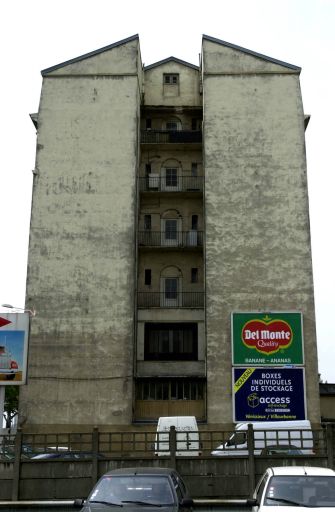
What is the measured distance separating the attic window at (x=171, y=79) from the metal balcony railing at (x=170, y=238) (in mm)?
11387

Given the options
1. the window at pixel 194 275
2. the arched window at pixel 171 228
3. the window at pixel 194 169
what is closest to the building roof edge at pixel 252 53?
the window at pixel 194 169

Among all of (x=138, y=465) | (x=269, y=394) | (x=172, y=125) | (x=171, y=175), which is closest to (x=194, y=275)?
(x=171, y=175)

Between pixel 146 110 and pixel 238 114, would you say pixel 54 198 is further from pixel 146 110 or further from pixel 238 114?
pixel 238 114

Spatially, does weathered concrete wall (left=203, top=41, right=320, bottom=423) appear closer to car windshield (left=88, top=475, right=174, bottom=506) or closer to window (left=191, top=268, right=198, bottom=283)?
window (left=191, top=268, right=198, bottom=283)

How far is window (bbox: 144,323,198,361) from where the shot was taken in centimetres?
3603

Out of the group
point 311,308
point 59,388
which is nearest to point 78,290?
point 59,388

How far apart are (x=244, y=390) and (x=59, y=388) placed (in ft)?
33.7

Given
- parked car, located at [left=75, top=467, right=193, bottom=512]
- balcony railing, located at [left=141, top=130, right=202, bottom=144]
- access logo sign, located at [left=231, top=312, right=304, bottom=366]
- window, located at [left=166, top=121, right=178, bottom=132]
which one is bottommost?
parked car, located at [left=75, top=467, right=193, bottom=512]

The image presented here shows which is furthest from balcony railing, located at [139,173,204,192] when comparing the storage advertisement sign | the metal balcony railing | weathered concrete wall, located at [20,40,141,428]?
the storage advertisement sign

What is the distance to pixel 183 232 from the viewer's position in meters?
38.9

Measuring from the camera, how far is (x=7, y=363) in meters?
25.8

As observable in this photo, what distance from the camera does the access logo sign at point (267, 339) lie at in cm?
3334

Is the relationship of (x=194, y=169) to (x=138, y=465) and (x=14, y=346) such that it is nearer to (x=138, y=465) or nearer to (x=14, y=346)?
(x=14, y=346)

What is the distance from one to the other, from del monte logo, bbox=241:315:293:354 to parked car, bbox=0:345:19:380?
1347 cm
